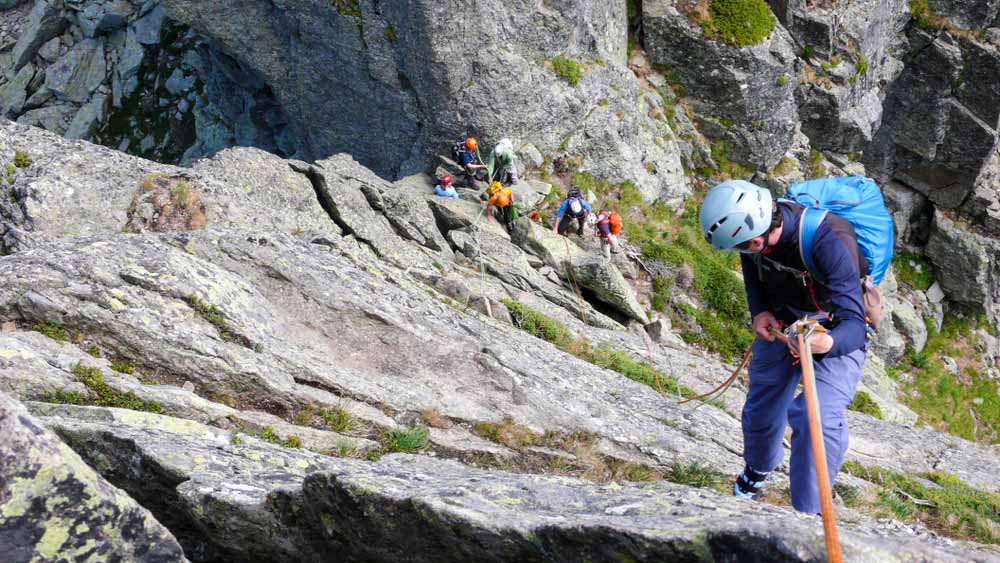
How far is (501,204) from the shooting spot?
24.3 metres

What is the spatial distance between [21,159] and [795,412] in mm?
15034

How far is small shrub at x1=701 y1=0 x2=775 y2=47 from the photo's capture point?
30984 mm

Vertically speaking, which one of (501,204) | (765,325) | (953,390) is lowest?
(953,390)

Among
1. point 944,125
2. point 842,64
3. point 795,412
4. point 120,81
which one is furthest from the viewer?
point 120,81

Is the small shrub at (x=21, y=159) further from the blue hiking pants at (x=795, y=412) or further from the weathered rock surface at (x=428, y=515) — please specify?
the blue hiking pants at (x=795, y=412)

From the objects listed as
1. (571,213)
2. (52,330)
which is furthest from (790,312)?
(571,213)

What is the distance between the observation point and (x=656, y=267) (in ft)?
89.3

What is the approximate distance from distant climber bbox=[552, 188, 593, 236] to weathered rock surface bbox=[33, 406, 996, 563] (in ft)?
63.2

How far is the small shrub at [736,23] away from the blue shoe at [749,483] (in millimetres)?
25405

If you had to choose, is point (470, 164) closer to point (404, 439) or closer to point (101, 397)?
point (404, 439)

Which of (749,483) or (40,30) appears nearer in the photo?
(749,483)

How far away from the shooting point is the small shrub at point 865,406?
69.4ft

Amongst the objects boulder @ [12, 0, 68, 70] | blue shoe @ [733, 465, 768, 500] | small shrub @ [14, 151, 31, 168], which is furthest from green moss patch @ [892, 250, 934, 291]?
boulder @ [12, 0, 68, 70]

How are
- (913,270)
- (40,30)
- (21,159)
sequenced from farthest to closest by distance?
1. (40,30)
2. (913,270)
3. (21,159)
